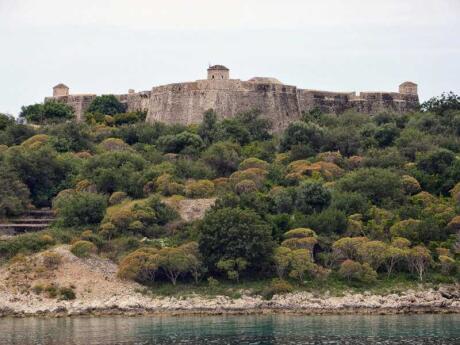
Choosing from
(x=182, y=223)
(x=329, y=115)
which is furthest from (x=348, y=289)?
(x=329, y=115)

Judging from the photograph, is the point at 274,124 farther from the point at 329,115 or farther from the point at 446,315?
the point at 446,315

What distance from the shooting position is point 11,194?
260ft

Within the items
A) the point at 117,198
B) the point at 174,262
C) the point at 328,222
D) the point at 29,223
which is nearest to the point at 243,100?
the point at 117,198

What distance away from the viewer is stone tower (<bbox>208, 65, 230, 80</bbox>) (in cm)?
9481

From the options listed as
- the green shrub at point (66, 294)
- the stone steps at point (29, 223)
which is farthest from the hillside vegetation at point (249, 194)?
the green shrub at point (66, 294)

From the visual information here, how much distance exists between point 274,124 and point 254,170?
15536mm

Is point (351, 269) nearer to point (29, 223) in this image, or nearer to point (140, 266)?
point (140, 266)

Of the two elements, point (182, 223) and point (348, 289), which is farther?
point (182, 223)

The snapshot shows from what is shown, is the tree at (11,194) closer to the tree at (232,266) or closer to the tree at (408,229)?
the tree at (232,266)

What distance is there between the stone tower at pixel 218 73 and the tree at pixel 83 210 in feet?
69.8

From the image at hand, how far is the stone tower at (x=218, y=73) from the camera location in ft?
311

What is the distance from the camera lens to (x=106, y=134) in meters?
95.4

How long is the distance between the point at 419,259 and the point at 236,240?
9441 mm

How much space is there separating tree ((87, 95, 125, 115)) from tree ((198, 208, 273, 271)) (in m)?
34.5
